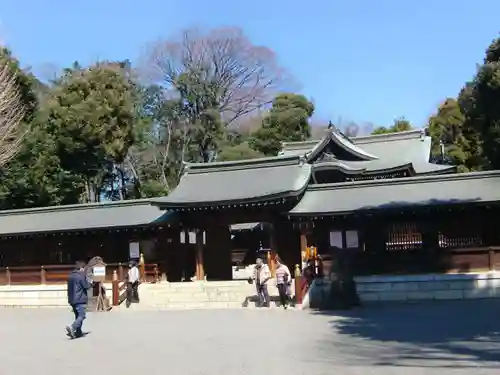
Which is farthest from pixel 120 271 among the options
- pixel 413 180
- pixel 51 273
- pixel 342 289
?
pixel 413 180

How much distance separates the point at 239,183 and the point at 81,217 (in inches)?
288

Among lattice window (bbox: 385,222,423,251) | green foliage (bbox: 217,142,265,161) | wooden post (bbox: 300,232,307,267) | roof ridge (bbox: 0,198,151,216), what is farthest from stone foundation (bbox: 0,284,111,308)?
green foliage (bbox: 217,142,265,161)

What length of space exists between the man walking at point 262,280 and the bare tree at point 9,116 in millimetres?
18276

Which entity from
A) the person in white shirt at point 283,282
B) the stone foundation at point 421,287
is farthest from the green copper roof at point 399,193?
the person in white shirt at point 283,282

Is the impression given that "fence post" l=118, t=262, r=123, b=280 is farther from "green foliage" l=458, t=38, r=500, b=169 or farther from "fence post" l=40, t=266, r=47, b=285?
"green foliage" l=458, t=38, r=500, b=169

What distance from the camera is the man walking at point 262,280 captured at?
20109 millimetres

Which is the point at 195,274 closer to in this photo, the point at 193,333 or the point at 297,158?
the point at 297,158

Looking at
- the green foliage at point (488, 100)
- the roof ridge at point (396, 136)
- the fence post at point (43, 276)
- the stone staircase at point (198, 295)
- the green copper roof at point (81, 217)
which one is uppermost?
the roof ridge at point (396, 136)

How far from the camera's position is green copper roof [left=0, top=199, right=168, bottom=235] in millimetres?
26281

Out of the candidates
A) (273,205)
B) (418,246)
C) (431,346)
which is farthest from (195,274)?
(431,346)

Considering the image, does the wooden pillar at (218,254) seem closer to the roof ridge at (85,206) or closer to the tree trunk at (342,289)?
the roof ridge at (85,206)

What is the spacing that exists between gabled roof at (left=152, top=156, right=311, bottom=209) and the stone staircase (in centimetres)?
314

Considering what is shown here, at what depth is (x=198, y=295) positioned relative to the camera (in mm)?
23062

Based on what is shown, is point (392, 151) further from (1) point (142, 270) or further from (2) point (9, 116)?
(2) point (9, 116)
